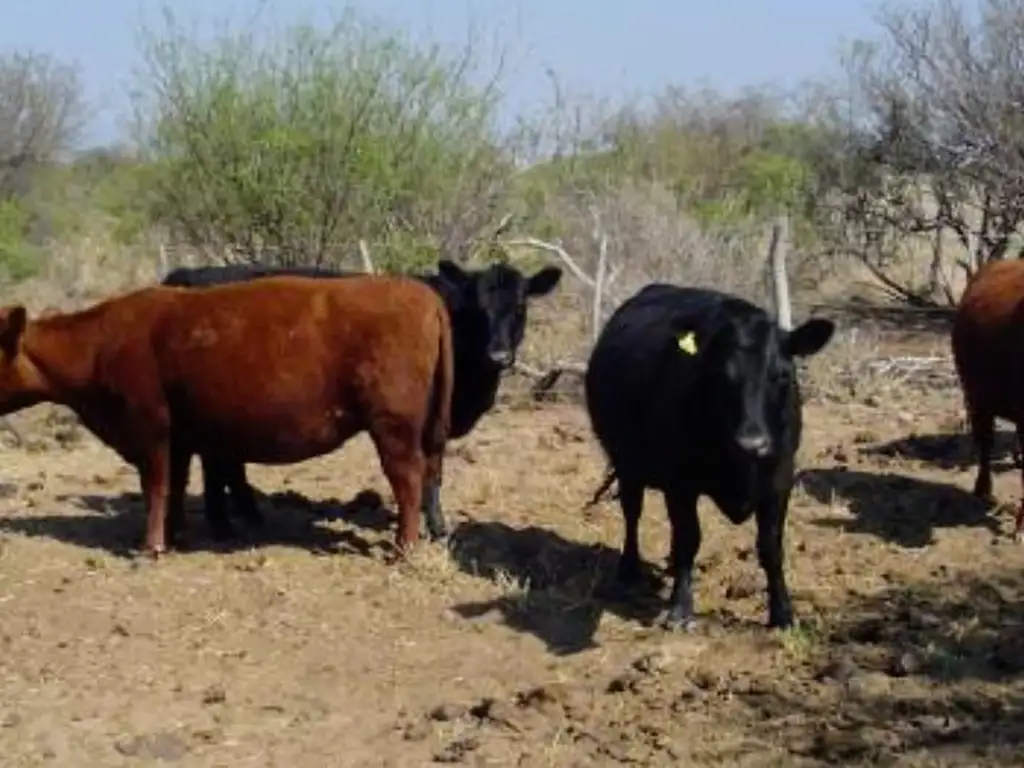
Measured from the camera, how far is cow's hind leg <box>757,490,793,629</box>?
7844mm

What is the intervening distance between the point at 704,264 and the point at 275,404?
29.2 feet

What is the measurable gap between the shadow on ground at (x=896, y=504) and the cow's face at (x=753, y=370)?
202cm

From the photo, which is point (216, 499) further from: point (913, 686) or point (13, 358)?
point (913, 686)

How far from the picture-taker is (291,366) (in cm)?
911

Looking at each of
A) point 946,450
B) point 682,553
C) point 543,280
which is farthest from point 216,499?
point 946,450

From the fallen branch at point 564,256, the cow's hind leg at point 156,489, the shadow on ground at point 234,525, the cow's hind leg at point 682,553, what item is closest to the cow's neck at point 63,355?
the cow's hind leg at point 156,489

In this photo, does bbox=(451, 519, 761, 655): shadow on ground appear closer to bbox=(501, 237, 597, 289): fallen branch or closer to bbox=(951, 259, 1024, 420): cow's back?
bbox=(951, 259, 1024, 420): cow's back

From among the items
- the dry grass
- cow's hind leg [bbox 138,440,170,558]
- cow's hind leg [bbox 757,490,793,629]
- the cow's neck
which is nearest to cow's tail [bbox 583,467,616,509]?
the dry grass

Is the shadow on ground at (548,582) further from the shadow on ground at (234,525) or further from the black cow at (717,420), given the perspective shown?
the shadow on ground at (234,525)

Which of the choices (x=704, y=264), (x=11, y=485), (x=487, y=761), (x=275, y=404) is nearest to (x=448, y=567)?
(x=275, y=404)

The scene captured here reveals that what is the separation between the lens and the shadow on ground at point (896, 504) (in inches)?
382

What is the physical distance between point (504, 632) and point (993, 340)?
12.5 feet

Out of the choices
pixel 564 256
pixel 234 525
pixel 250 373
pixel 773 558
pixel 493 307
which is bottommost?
pixel 234 525

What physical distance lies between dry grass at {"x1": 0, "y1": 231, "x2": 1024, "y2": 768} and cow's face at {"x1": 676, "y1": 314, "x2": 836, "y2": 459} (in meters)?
0.90
